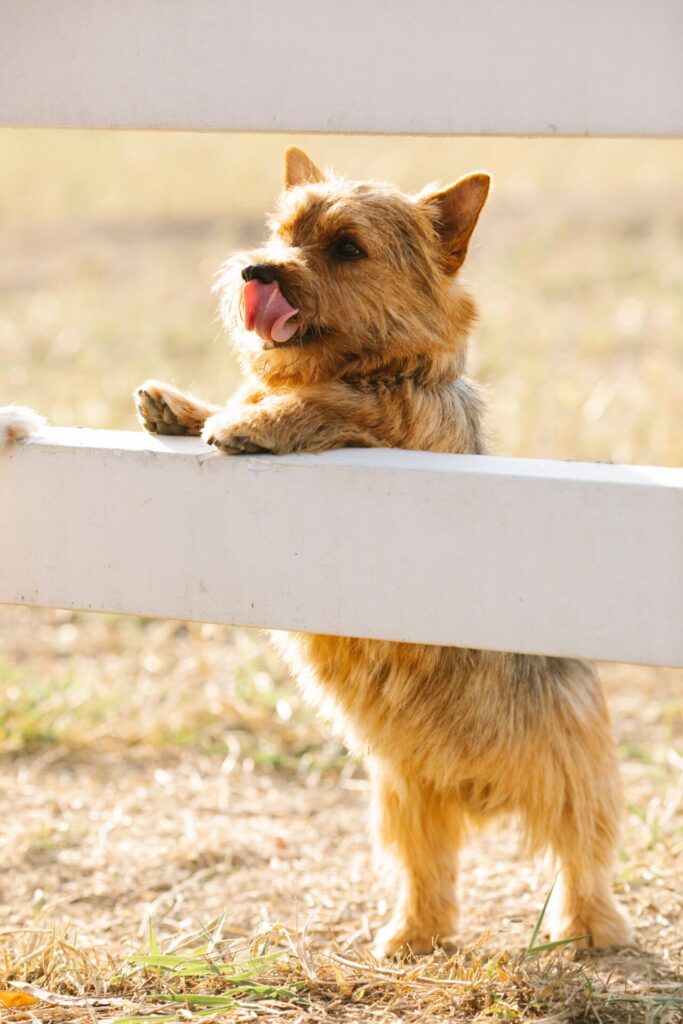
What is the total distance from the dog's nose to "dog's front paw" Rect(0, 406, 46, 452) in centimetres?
64

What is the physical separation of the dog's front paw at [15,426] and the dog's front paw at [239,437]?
0.32 m

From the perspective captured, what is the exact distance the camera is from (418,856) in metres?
3.13

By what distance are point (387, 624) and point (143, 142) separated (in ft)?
43.0

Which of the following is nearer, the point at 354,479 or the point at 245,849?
the point at 354,479

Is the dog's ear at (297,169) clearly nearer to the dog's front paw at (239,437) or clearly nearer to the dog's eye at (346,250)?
the dog's eye at (346,250)

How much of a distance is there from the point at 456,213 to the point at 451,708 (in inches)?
45.1

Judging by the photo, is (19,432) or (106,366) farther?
(106,366)

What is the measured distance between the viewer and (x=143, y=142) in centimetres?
1430

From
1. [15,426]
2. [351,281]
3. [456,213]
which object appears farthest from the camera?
[456,213]

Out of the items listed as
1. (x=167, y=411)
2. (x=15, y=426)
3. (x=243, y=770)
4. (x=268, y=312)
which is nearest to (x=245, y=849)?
(x=243, y=770)

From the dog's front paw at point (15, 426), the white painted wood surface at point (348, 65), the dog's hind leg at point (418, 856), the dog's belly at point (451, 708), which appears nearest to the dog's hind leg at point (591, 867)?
the dog's belly at point (451, 708)

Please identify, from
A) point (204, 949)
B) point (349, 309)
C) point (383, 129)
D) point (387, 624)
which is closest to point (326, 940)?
point (204, 949)

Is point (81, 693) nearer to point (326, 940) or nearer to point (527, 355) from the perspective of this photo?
point (326, 940)

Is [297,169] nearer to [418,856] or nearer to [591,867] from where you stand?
[418,856]
